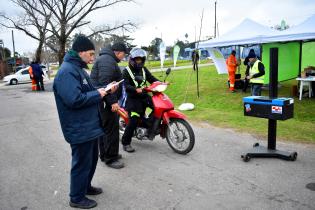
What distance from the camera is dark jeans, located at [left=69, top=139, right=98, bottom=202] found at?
3412 mm

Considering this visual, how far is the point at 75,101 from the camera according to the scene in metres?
3.15

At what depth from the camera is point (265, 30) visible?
41.9 ft

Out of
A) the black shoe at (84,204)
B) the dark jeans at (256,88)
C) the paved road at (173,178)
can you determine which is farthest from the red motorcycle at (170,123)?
the dark jeans at (256,88)

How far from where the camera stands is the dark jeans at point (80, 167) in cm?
341

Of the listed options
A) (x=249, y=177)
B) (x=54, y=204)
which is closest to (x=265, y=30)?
(x=249, y=177)

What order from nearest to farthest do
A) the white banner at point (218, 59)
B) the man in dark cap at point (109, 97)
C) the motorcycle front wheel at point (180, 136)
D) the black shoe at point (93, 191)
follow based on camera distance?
the black shoe at point (93, 191) < the man in dark cap at point (109, 97) < the motorcycle front wheel at point (180, 136) < the white banner at point (218, 59)

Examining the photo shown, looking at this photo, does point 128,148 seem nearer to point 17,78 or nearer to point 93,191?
point 93,191

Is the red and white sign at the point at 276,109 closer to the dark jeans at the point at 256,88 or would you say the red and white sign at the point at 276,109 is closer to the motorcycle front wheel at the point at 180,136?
the motorcycle front wheel at the point at 180,136

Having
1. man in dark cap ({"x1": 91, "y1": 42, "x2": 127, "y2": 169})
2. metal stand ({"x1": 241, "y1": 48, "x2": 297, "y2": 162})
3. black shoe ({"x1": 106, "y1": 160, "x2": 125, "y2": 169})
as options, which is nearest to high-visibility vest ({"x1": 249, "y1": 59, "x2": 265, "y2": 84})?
metal stand ({"x1": 241, "y1": 48, "x2": 297, "y2": 162})

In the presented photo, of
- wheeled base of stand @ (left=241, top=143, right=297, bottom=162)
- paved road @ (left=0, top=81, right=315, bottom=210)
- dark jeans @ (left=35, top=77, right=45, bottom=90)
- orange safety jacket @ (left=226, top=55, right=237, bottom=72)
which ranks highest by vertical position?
orange safety jacket @ (left=226, top=55, right=237, bottom=72)

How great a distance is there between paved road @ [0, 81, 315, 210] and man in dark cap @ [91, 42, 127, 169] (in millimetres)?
226

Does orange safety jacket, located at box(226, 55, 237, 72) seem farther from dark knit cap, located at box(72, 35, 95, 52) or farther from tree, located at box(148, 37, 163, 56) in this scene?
tree, located at box(148, 37, 163, 56)

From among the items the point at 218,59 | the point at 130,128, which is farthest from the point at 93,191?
the point at 218,59

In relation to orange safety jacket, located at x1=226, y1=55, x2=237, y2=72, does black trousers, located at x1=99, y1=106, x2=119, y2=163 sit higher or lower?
lower
